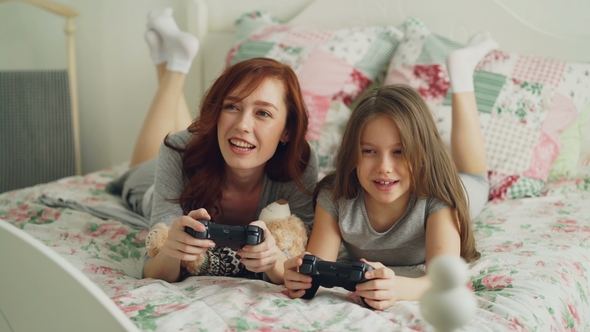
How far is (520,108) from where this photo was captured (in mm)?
1794

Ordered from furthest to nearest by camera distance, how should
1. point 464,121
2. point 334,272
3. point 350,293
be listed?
1. point 464,121
2. point 350,293
3. point 334,272

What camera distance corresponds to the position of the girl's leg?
1.66 meters

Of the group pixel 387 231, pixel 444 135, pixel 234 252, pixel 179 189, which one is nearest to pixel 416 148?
pixel 387 231

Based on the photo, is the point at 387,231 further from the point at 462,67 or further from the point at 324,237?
the point at 462,67

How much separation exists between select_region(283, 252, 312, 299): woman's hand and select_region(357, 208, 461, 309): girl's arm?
0.30ft

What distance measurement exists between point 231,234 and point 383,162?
32 cm

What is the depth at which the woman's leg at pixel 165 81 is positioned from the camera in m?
2.02

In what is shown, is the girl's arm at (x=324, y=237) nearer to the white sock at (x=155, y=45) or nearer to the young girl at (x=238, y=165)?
the young girl at (x=238, y=165)

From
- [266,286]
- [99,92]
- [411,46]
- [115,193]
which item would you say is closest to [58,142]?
[99,92]

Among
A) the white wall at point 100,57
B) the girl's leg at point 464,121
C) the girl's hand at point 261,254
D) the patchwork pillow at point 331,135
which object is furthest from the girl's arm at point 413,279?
the white wall at point 100,57

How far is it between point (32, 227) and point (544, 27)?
5.39ft

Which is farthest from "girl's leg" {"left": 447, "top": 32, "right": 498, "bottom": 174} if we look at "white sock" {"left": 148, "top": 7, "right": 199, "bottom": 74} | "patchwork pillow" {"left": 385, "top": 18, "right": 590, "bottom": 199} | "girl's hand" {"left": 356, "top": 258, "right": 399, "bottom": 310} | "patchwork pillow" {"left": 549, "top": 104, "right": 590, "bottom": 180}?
"white sock" {"left": 148, "top": 7, "right": 199, "bottom": 74}

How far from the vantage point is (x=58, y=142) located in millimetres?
2721

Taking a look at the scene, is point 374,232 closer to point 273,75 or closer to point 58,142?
point 273,75
